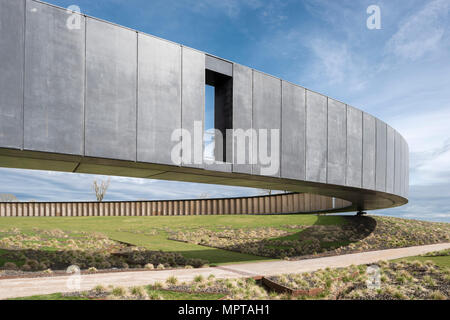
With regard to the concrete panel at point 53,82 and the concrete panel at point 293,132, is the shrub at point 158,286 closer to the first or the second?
the concrete panel at point 53,82

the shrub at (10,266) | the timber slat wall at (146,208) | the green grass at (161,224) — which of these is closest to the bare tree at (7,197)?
the timber slat wall at (146,208)

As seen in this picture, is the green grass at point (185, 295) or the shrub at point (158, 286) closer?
the green grass at point (185, 295)

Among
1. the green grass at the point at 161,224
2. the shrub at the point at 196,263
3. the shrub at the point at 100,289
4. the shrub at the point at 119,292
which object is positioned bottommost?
the green grass at the point at 161,224

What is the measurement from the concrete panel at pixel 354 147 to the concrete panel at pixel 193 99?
907 centimetres

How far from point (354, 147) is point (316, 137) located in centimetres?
319

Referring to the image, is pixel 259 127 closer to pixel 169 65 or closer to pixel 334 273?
pixel 169 65

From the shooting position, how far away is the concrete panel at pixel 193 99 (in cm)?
1259

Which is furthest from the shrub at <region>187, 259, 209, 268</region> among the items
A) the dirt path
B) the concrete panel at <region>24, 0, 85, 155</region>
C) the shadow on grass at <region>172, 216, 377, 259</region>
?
the concrete panel at <region>24, 0, 85, 155</region>

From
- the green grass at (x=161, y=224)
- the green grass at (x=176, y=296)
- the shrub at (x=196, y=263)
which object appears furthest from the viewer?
the green grass at (x=161, y=224)

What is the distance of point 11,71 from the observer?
9656 millimetres

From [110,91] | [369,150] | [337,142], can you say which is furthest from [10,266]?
[369,150]
